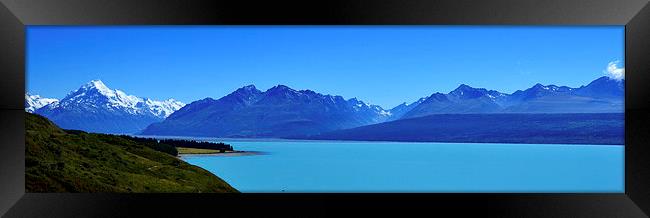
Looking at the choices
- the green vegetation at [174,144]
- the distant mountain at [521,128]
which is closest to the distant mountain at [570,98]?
the distant mountain at [521,128]

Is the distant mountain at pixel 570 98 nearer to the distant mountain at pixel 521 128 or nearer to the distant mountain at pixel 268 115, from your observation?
the distant mountain at pixel 521 128

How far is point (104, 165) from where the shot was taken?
22.5 meters

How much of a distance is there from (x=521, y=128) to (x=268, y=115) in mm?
9480

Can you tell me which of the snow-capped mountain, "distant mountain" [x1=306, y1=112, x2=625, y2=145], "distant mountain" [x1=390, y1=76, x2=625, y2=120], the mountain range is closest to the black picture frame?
the mountain range

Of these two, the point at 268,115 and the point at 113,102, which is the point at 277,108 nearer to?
the point at 268,115

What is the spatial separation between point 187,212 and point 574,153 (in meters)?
18.1

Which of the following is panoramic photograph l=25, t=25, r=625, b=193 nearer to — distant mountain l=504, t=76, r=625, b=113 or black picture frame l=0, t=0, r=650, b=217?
distant mountain l=504, t=76, r=625, b=113

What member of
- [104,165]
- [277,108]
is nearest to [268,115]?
[277,108]

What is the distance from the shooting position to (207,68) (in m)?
18.7

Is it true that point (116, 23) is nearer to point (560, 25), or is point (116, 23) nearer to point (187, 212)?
point (187, 212)

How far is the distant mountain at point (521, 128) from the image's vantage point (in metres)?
24.2

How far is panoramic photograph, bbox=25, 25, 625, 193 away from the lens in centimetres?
1814

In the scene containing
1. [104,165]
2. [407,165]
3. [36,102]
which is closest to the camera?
[407,165]

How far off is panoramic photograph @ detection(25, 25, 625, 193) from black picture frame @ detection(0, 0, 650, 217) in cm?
941
